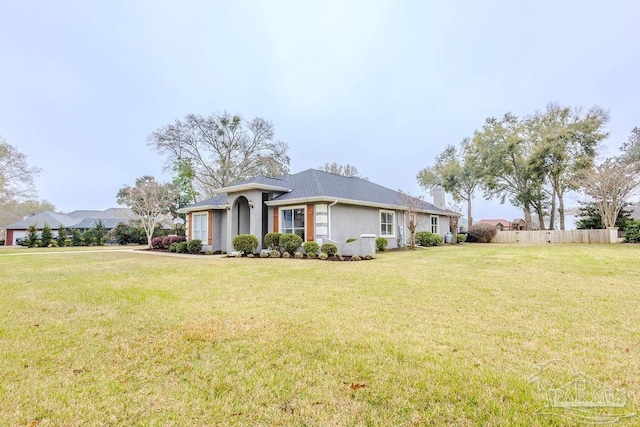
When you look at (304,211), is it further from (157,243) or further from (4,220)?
(4,220)

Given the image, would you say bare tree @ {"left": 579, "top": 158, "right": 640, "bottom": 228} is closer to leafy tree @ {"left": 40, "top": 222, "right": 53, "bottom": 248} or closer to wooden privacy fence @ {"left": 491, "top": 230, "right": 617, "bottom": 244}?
wooden privacy fence @ {"left": 491, "top": 230, "right": 617, "bottom": 244}

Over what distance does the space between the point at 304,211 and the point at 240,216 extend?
444 cm

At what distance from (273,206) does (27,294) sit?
1065 centimetres

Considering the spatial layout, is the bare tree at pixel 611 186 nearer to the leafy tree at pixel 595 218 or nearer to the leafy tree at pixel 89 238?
the leafy tree at pixel 595 218

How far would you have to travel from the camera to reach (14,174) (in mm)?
30594

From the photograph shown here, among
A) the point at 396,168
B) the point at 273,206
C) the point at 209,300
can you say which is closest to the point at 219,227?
the point at 273,206

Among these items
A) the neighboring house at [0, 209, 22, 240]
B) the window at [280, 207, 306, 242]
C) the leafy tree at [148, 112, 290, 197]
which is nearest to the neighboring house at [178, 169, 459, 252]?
the window at [280, 207, 306, 242]

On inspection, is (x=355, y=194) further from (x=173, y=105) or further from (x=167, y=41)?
(x=173, y=105)

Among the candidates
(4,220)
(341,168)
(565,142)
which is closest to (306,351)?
(565,142)

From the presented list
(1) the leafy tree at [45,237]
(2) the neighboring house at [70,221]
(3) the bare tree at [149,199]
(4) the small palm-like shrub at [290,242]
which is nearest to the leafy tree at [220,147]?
(3) the bare tree at [149,199]

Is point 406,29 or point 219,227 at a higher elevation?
point 406,29

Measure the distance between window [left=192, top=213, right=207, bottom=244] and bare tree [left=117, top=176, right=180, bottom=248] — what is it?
1175 centimetres

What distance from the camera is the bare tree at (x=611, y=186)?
2206 cm

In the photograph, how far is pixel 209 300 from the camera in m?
5.98
